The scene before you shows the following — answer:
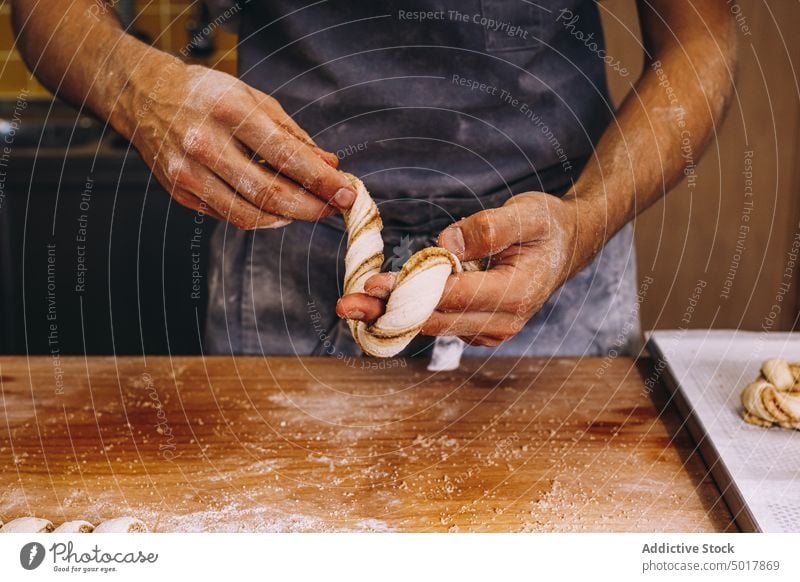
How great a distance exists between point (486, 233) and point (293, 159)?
0.14 metres

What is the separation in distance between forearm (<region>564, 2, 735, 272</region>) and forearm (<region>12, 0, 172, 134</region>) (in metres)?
0.38

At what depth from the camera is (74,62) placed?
64 cm

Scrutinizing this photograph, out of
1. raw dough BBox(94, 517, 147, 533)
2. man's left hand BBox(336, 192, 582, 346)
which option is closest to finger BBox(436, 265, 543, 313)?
man's left hand BBox(336, 192, 582, 346)

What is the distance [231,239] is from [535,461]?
402 mm

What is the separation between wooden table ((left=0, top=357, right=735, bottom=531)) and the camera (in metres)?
0.51

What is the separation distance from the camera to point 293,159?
531 mm

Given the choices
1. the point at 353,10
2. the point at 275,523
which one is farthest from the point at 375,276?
the point at 353,10

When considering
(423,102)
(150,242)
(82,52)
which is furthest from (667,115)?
(150,242)

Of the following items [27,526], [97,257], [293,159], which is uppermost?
[293,159]

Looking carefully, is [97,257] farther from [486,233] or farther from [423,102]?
[486,233]

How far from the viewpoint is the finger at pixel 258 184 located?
55 centimetres

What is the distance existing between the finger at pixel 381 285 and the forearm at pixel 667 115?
0.22 metres

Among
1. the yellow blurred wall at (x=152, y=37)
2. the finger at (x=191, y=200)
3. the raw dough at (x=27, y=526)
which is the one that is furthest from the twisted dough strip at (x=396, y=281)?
the yellow blurred wall at (x=152, y=37)
